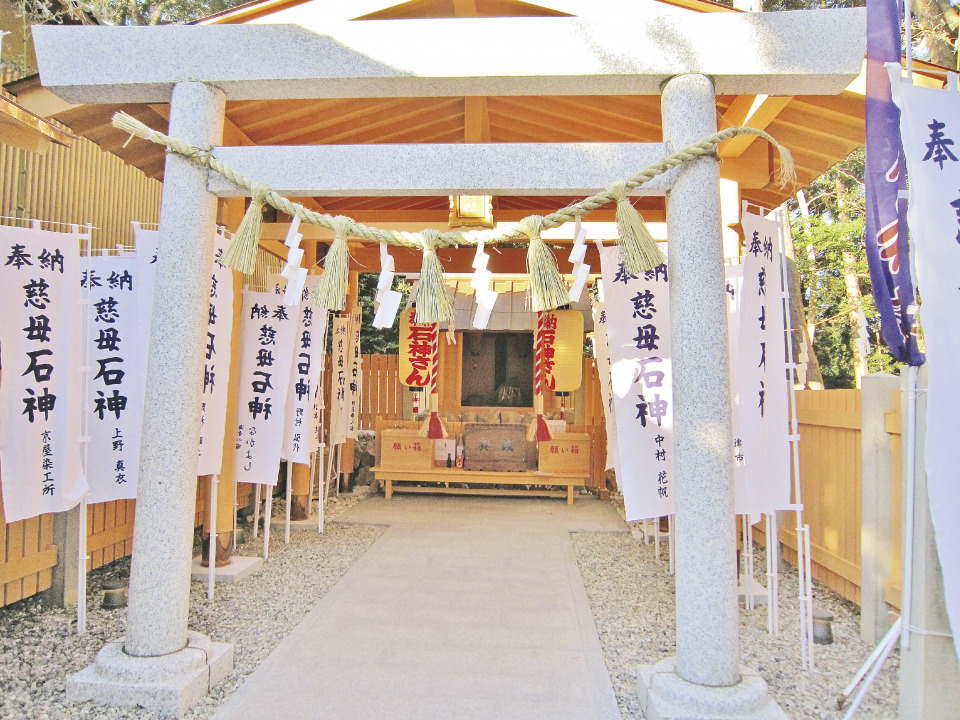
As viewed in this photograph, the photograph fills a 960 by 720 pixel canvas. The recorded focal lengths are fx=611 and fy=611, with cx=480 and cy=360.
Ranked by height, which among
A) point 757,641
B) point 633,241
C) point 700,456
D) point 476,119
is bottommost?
point 757,641

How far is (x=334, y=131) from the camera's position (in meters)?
5.21

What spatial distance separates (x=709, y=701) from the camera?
2.73 m

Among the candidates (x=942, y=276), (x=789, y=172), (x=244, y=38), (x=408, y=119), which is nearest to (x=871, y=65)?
(x=789, y=172)

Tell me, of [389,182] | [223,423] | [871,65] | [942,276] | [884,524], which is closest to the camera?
[942,276]

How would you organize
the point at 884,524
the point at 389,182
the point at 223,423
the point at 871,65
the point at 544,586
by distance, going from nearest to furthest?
the point at 871,65, the point at 389,182, the point at 884,524, the point at 223,423, the point at 544,586

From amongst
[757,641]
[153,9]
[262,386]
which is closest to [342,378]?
[262,386]

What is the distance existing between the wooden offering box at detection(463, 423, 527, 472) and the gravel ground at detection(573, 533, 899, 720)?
117 inches

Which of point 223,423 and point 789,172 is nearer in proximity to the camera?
point 789,172

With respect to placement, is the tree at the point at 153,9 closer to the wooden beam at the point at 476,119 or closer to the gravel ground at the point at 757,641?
the wooden beam at the point at 476,119

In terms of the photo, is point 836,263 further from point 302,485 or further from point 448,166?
point 448,166

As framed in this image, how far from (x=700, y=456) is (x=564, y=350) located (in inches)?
198

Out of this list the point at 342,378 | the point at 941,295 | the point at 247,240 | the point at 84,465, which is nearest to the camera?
the point at 941,295

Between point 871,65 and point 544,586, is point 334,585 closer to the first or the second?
point 544,586

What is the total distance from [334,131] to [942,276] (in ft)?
14.6
